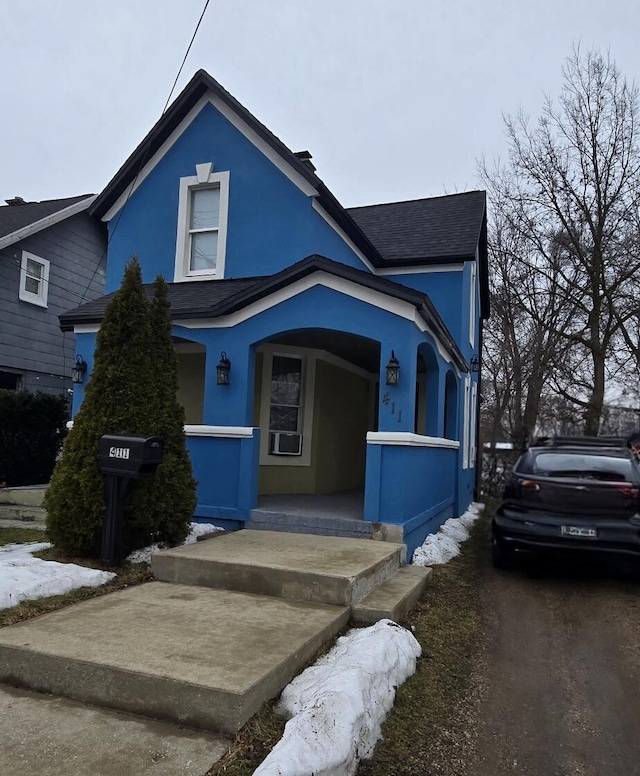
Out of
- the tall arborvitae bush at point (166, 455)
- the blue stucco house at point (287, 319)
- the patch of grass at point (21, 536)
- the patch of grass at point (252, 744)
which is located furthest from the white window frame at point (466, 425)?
the patch of grass at point (252, 744)

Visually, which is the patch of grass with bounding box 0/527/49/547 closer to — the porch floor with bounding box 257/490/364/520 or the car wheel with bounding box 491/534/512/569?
the porch floor with bounding box 257/490/364/520

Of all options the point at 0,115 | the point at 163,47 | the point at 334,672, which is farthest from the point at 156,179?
the point at 334,672

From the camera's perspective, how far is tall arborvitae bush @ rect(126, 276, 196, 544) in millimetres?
5754

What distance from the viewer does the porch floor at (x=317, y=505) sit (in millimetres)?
7291

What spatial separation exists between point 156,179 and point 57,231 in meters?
6.02

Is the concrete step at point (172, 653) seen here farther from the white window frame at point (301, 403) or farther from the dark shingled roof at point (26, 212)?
the dark shingled roof at point (26, 212)

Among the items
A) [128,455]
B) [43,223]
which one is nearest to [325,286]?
[128,455]

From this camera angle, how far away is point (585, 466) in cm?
676

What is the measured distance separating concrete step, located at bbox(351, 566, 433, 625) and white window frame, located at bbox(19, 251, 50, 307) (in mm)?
11338

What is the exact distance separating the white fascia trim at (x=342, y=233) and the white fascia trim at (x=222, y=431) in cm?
367

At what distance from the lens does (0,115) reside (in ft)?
36.7

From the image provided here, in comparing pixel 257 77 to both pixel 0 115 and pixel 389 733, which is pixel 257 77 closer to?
pixel 0 115

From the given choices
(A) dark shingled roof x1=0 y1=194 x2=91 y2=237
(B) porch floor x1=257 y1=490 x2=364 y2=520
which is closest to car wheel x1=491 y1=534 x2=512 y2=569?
(B) porch floor x1=257 y1=490 x2=364 y2=520

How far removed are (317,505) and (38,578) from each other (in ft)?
13.4
